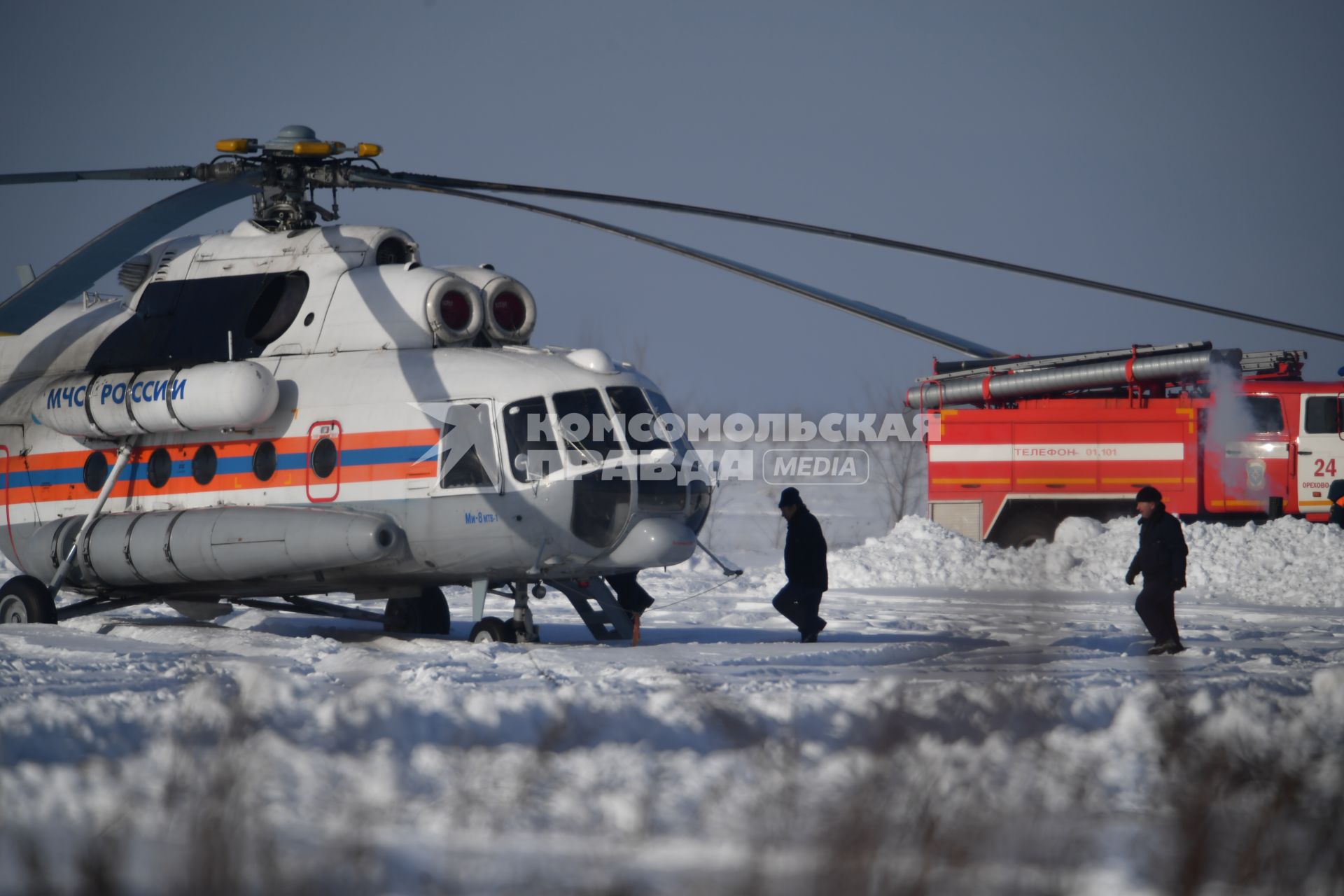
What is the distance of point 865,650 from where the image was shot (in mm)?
9469

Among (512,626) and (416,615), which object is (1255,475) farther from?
(512,626)

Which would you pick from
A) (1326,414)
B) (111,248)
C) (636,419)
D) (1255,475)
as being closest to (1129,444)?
(1255,475)

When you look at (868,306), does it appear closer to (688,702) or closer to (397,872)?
(688,702)

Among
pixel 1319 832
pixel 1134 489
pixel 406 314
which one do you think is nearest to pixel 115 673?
pixel 406 314

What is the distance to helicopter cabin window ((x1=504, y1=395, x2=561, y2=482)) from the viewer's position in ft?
32.0

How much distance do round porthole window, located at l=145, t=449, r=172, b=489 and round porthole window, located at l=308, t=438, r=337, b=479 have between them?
1.58 m

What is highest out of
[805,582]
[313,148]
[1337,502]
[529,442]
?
[313,148]

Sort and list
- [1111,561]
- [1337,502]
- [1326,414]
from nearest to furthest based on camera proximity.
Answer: [1111,561]
[1337,502]
[1326,414]

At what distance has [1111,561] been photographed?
19.1m

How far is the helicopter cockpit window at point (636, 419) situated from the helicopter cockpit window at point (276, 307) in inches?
117

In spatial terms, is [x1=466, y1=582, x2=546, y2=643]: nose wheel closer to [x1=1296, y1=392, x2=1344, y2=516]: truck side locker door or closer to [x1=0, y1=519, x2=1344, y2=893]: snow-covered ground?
[x1=0, y1=519, x2=1344, y2=893]: snow-covered ground

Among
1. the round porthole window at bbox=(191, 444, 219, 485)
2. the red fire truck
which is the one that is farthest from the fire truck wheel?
the round porthole window at bbox=(191, 444, 219, 485)

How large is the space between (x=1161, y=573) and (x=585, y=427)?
15.4 feet

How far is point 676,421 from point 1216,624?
6.79 m
